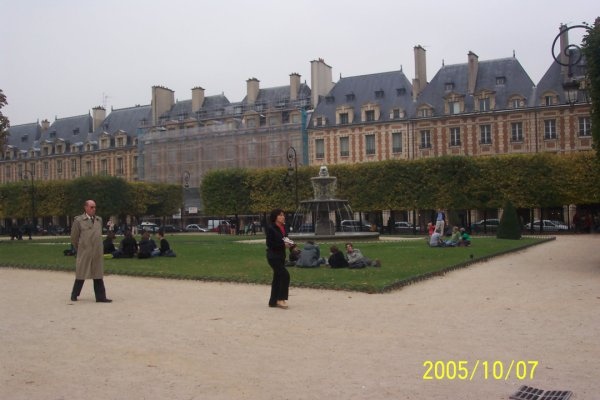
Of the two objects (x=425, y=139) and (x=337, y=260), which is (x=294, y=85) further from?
(x=337, y=260)

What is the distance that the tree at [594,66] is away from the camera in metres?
15.2

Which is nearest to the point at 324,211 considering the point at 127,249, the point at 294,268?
the point at 127,249

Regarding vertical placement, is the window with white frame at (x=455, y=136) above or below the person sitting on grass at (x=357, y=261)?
above

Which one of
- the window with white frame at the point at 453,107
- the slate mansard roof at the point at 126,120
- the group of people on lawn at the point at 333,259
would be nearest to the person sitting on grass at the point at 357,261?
the group of people on lawn at the point at 333,259

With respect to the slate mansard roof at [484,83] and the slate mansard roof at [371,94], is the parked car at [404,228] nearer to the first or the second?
the slate mansard roof at [484,83]

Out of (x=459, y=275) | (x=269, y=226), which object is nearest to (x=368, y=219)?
(x=459, y=275)

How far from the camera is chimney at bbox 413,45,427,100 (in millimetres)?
54344

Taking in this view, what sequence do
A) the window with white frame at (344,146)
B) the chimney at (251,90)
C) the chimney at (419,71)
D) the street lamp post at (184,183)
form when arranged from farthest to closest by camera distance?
the chimney at (251,90), the street lamp post at (184,183), the window with white frame at (344,146), the chimney at (419,71)

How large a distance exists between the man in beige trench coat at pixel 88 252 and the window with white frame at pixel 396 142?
146 feet

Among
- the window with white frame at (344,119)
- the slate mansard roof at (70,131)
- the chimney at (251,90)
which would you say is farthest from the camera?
the slate mansard roof at (70,131)

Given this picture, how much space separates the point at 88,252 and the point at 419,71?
47984 mm

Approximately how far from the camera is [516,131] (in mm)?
49125

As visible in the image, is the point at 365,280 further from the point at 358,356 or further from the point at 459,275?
the point at 358,356
